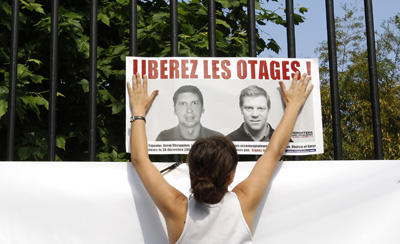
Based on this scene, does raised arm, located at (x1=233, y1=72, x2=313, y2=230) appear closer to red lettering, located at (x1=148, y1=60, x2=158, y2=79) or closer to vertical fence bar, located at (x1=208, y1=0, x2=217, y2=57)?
vertical fence bar, located at (x1=208, y1=0, x2=217, y2=57)

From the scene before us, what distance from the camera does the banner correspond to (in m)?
2.30

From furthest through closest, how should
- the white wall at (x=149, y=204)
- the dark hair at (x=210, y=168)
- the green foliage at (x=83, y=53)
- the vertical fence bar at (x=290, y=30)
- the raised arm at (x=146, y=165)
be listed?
the green foliage at (x=83, y=53), the vertical fence bar at (x=290, y=30), the white wall at (x=149, y=204), the raised arm at (x=146, y=165), the dark hair at (x=210, y=168)

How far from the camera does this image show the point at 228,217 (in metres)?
1.82

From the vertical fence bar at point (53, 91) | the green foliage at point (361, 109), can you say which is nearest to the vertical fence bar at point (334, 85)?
the vertical fence bar at point (53, 91)

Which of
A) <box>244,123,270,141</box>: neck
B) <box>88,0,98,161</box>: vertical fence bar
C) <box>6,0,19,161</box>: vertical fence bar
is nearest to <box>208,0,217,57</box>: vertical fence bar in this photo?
<box>244,123,270,141</box>: neck

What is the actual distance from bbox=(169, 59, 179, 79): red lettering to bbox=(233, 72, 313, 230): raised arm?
489 millimetres

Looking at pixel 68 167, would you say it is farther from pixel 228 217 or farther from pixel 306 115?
pixel 306 115

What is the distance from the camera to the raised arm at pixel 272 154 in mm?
1928

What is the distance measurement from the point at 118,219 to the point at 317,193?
912mm

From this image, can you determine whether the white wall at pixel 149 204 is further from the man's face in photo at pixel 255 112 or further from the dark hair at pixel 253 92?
the dark hair at pixel 253 92

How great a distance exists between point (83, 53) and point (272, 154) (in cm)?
272

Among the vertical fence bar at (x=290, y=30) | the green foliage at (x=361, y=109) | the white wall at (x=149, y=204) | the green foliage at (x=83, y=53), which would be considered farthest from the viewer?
the green foliage at (x=361, y=109)

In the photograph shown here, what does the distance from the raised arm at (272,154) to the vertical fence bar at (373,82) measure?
13.4 inches

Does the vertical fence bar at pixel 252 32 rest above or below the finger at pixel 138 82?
above
